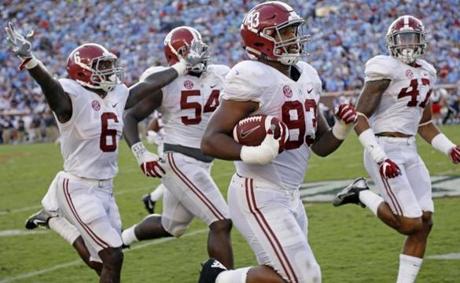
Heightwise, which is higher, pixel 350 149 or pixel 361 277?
pixel 361 277

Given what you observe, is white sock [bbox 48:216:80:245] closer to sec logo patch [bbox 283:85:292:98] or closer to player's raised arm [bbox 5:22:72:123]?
player's raised arm [bbox 5:22:72:123]

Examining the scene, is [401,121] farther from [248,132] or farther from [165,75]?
[248,132]

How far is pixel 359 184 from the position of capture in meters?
6.54

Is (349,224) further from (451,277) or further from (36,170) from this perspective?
(36,170)

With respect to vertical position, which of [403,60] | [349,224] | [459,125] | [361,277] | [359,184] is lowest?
[459,125]

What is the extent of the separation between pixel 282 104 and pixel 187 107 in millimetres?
2226

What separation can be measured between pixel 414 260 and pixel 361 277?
0.73 meters

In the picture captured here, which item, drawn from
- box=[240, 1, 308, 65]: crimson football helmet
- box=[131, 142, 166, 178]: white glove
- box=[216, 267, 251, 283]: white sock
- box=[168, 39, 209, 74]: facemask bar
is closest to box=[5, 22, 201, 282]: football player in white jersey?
box=[131, 142, 166, 178]: white glove

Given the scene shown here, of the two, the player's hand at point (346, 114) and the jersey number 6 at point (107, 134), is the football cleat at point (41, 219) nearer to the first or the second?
the jersey number 6 at point (107, 134)

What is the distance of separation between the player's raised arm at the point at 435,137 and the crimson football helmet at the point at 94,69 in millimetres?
2148

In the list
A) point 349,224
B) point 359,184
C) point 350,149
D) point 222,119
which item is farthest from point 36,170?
point 222,119

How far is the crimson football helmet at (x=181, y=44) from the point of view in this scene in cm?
672

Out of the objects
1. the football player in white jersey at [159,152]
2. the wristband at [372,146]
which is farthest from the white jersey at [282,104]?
the football player in white jersey at [159,152]

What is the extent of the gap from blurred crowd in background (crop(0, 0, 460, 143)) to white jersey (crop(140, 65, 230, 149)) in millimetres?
15537
